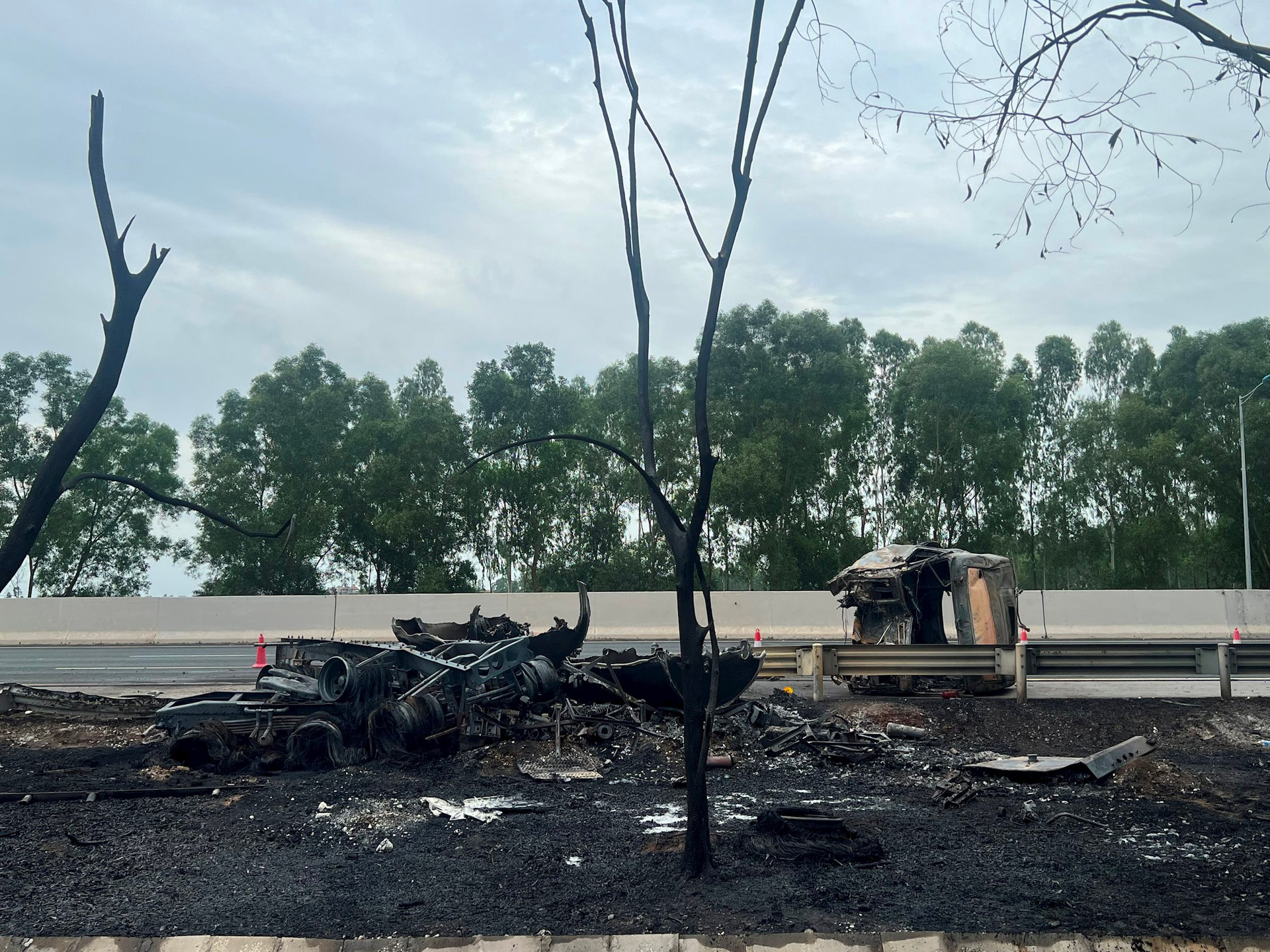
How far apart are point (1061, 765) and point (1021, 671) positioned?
4.19 metres

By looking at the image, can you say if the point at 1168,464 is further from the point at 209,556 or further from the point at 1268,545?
the point at 209,556

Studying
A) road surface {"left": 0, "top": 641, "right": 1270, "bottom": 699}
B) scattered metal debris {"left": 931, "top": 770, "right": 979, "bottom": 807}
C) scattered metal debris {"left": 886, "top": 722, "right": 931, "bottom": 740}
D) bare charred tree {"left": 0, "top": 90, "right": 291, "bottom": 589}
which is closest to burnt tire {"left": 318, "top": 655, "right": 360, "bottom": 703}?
bare charred tree {"left": 0, "top": 90, "right": 291, "bottom": 589}

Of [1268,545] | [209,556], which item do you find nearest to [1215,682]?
[1268,545]

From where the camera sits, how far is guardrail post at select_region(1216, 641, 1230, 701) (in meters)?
12.6

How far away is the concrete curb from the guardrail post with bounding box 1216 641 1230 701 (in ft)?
30.6

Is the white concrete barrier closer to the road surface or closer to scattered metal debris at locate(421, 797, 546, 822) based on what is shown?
the road surface

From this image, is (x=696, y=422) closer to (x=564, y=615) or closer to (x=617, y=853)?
(x=617, y=853)

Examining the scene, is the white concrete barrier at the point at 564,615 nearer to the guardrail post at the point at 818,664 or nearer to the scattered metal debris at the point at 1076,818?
the guardrail post at the point at 818,664

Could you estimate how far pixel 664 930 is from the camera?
187 inches

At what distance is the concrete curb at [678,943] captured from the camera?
449 cm

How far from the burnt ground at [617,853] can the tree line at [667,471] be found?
3199 centimetres

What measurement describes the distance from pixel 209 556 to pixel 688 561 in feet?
140

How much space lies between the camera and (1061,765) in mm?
8586

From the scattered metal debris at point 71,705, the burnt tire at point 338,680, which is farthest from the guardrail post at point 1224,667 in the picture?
the scattered metal debris at point 71,705
